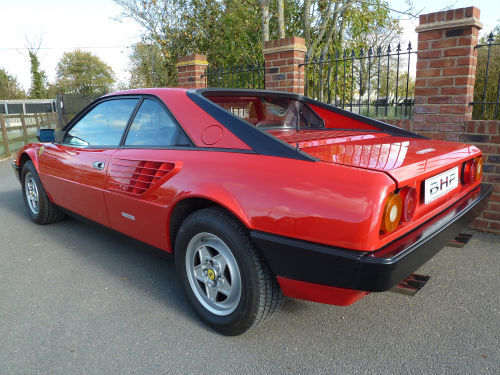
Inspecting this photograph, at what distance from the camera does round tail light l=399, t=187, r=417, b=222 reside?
1.81 m

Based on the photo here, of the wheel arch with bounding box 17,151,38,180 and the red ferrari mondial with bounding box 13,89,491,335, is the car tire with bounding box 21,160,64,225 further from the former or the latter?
the red ferrari mondial with bounding box 13,89,491,335

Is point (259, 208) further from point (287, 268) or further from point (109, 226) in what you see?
point (109, 226)

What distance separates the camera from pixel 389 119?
4477 mm

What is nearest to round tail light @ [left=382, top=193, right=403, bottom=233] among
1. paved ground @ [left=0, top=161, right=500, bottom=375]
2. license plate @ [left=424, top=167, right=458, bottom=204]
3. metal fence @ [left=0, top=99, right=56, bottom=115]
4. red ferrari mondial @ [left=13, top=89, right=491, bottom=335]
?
red ferrari mondial @ [left=13, top=89, right=491, bottom=335]

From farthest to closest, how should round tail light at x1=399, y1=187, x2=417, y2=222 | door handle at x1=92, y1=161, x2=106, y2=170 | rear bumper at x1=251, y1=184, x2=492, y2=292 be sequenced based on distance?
door handle at x1=92, y1=161, x2=106, y2=170 → round tail light at x1=399, y1=187, x2=417, y2=222 → rear bumper at x1=251, y1=184, x2=492, y2=292

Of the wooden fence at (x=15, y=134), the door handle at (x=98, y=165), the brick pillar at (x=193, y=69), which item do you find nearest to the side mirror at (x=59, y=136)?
the door handle at (x=98, y=165)

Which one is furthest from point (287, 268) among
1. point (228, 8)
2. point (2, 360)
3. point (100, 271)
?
point (228, 8)

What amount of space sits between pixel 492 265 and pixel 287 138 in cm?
206

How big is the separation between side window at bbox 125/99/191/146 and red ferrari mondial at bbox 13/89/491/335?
1cm

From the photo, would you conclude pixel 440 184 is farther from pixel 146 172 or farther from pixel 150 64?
pixel 150 64

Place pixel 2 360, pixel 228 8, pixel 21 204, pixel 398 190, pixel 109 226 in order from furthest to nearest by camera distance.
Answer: pixel 228 8, pixel 21 204, pixel 109 226, pixel 2 360, pixel 398 190

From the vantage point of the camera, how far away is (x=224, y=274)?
2184mm

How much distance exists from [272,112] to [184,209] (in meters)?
1.21

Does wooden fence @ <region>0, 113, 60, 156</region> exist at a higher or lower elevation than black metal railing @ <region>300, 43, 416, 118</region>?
lower
